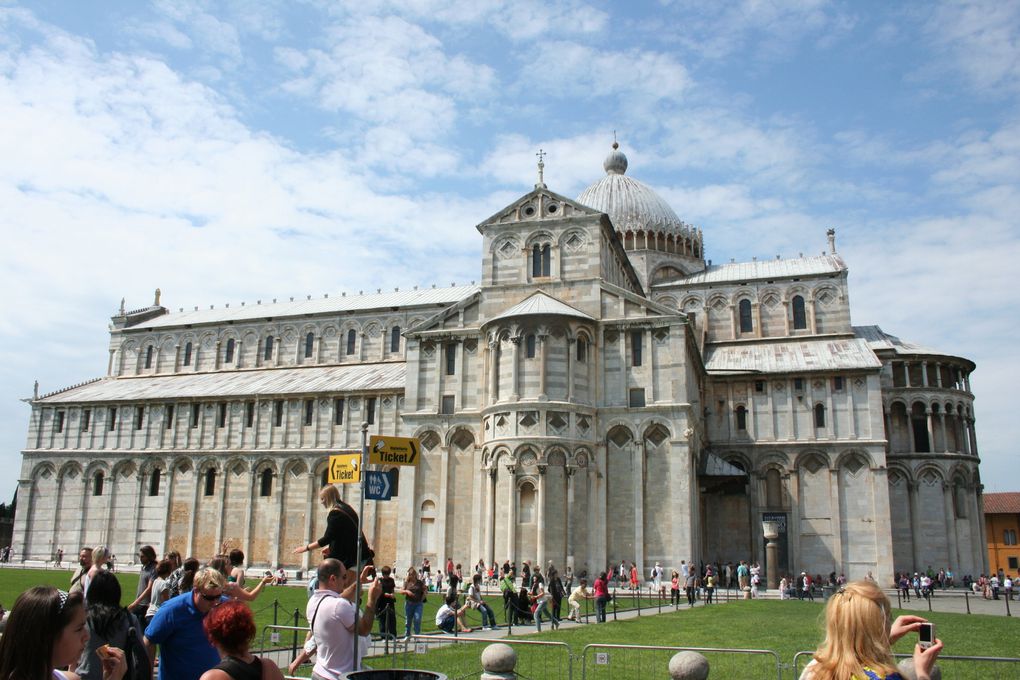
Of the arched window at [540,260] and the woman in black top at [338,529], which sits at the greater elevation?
the arched window at [540,260]

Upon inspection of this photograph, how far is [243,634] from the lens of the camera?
17.9 ft

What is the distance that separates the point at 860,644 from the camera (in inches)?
174

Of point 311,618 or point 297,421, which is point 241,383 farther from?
point 311,618

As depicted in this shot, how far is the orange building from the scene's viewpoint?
68000 millimetres

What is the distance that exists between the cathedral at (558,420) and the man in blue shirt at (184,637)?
1088 inches

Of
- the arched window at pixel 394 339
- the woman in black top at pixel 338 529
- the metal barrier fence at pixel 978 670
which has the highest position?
the arched window at pixel 394 339

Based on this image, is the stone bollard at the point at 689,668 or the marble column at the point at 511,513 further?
the marble column at the point at 511,513

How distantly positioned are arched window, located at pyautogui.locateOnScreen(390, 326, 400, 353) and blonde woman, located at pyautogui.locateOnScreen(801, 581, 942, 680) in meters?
52.7

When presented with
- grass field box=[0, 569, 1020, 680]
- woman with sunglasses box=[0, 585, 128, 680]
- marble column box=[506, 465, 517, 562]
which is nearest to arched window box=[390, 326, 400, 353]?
marble column box=[506, 465, 517, 562]

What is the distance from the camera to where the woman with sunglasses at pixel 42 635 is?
4.51 metres

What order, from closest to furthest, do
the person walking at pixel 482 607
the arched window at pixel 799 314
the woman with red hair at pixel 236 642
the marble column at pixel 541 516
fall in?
the woman with red hair at pixel 236 642 < the person walking at pixel 482 607 < the marble column at pixel 541 516 < the arched window at pixel 799 314

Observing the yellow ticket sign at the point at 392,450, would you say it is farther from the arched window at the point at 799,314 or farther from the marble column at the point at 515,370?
the arched window at the point at 799,314

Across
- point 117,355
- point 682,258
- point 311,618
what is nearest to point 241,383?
Answer: point 117,355

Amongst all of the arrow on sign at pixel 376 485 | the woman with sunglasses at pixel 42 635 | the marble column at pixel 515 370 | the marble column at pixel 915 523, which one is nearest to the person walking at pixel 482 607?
the arrow on sign at pixel 376 485
